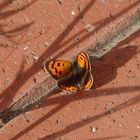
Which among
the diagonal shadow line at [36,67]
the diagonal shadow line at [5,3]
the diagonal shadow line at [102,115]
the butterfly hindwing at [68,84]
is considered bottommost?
the diagonal shadow line at [102,115]

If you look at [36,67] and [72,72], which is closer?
[72,72]

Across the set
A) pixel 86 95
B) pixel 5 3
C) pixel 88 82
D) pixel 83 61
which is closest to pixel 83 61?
pixel 83 61

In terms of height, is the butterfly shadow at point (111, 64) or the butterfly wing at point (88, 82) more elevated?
the butterfly shadow at point (111, 64)

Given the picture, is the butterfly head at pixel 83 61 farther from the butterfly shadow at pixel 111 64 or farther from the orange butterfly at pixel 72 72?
the butterfly shadow at pixel 111 64

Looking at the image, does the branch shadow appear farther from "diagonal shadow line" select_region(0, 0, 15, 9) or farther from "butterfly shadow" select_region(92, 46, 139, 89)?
"diagonal shadow line" select_region(0, 0, 15, 9)

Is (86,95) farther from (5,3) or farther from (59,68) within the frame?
(5,3)

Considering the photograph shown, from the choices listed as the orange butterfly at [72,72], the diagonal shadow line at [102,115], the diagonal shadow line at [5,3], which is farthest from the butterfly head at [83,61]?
the diagonal shadow line at [5,3]

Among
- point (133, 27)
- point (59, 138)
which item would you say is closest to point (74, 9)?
point (133, 27)
